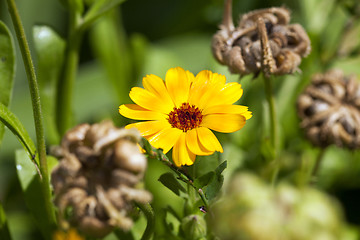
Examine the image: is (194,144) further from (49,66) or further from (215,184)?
(49,66)

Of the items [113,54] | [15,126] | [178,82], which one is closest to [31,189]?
[15,126]

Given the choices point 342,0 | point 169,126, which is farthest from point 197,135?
point 342,0

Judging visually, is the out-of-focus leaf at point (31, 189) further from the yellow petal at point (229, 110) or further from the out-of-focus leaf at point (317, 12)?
the out-of-focus leaf at point (317, 12)

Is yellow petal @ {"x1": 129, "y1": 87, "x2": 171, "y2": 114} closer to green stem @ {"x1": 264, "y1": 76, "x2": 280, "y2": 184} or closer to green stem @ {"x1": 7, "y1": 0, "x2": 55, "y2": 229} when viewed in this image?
green stem @ {"x1": 7, "y1": 0, "x2": 55, "y2": 229}

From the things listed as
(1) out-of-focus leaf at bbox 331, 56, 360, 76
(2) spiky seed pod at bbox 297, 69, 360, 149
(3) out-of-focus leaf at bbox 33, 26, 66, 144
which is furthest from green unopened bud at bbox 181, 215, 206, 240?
(1) out-of-focus leaf at bbox 331, 56, 360, 76

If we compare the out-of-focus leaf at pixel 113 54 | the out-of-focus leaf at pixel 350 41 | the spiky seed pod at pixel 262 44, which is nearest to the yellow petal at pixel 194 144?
the spiky seed pod at pixel 262 44

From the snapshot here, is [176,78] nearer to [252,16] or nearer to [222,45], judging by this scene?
[222,45]
